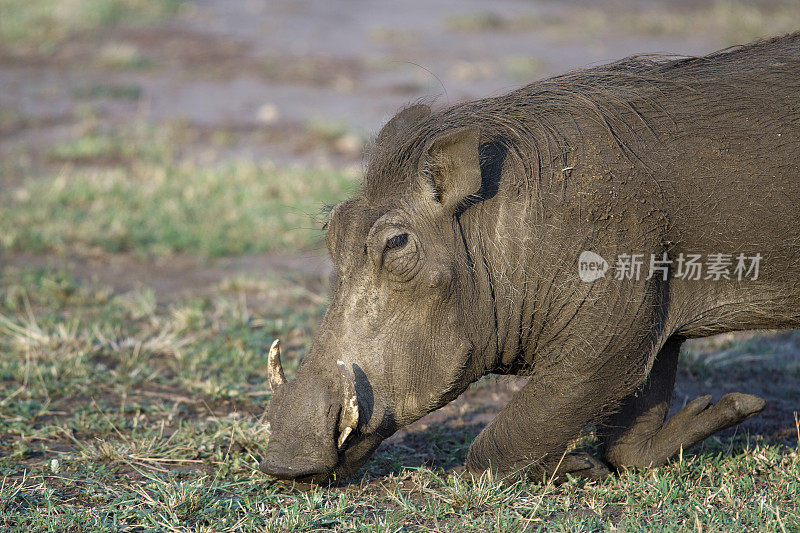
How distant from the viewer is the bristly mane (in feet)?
11.0

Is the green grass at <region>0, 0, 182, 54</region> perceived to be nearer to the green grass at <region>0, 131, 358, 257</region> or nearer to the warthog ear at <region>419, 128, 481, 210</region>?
the green grass at <region>0, 131, 358, 257</region>

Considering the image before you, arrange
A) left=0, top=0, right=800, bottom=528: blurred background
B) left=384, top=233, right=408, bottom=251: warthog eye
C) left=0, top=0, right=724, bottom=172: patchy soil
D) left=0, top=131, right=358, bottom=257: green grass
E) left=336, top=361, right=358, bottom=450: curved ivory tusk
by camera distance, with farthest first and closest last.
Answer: left=0, top=0, right=724, bottom=172: patchy soil → left=0, top=131, right=358, bottom=257: green grass → left=0, top=0, right=800, bottom=528: blurred background → left=384, top=233, right=408, bottom=251: warthog eye → left=336, top=361, right=358, bottom=450: curved ivory tusk

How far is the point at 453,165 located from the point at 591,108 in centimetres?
57

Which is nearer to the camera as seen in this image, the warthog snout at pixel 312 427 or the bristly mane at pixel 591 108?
the warthog snout at pixel 312 427

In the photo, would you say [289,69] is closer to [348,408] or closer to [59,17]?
[59,17]

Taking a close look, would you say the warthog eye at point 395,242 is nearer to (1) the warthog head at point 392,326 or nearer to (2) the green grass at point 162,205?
(1) the warthog head at point 392,326

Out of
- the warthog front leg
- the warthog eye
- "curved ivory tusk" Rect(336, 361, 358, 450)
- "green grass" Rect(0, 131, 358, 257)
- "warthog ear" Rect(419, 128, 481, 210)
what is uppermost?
"warthog ear" Rect(419, 128, 481, 210)

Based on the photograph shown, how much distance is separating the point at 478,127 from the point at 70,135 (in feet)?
26.6

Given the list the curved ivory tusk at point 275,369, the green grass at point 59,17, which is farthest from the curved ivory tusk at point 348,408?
the green grass at point 59,17

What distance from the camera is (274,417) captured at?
10.7 feet

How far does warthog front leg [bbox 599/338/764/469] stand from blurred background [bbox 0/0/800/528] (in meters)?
0.69

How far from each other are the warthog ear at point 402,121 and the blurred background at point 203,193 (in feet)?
0.45

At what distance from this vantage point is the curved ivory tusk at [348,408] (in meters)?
3.19

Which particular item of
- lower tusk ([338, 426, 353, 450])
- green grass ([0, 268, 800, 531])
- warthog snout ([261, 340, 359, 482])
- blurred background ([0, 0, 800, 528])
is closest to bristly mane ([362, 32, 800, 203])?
blurred background ([0, 0, 800, 528])
